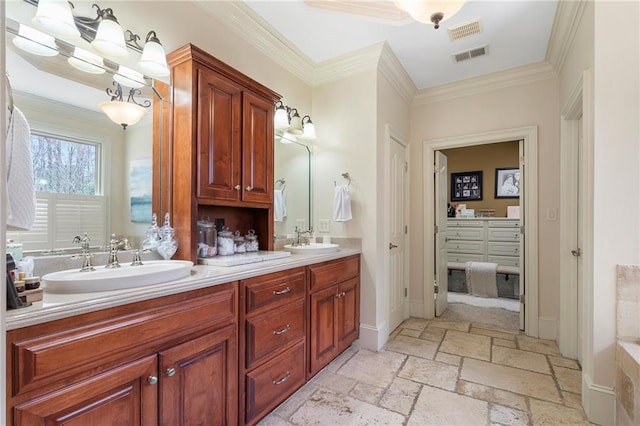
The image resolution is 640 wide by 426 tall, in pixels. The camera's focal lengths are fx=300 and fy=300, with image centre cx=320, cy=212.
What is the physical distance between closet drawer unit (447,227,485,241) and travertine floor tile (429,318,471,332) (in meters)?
2.11

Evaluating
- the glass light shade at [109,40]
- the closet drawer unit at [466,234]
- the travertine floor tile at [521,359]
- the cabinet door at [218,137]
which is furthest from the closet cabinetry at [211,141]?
the closet drawer unit at [466,234]

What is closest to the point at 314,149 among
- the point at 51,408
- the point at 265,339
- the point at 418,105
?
the point at 418,105

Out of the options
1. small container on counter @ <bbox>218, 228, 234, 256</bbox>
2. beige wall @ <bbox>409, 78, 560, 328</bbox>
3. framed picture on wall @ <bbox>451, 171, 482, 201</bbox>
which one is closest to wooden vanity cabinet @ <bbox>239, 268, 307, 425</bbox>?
small container on counter @ <bbox>218, 228, 234, 256</bbox>

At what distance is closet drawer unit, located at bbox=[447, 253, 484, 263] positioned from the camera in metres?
4.99

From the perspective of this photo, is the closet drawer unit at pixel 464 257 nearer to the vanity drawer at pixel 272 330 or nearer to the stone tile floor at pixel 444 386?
the stone tile floor at pixel 444 386

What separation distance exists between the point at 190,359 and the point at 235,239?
1021 mm

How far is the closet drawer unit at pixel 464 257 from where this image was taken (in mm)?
4992

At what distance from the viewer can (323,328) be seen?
222 cm

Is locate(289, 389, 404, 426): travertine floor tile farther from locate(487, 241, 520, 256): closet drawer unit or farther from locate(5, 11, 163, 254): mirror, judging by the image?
locate(487, 241, 520, 256): closet drawer unit

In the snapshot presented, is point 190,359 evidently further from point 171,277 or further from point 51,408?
point 51,408

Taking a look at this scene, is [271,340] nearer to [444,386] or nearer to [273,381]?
[273,381]

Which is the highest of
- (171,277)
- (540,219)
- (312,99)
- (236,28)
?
(236,28)

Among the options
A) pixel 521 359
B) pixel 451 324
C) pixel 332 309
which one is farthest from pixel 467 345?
pixel 332 309

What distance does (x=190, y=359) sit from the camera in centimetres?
129
